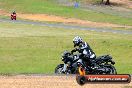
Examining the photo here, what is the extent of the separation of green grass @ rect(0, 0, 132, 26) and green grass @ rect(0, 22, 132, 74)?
24.4m

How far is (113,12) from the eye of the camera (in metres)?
76.1

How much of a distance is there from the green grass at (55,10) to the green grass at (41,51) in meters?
24.4

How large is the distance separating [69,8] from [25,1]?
990cm

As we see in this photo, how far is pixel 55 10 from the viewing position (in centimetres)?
7500

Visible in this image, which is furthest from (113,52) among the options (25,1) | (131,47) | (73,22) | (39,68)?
(25,1)

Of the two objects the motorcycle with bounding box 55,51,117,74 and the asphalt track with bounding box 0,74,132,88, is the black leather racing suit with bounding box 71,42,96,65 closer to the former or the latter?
the motorcycle with bounding box 55,51,117,74

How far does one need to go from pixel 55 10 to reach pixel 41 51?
4032cm

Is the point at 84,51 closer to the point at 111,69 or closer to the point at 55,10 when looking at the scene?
the point at 111,69

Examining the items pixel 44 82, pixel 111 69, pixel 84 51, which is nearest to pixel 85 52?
pixel 84 51

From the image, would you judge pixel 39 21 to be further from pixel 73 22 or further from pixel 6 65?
pixel 6 65

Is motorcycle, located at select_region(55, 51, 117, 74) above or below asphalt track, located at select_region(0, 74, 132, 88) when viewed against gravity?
below

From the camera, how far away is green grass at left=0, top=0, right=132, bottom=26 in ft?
224

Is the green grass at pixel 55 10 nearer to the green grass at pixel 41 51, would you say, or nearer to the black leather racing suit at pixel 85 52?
the green grass at pixel 41 51

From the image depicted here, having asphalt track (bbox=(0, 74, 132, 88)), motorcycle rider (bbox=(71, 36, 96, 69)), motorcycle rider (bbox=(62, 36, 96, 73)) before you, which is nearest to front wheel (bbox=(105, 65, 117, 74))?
motorcycle rider (bbox=(62, 36, 96, 73))
